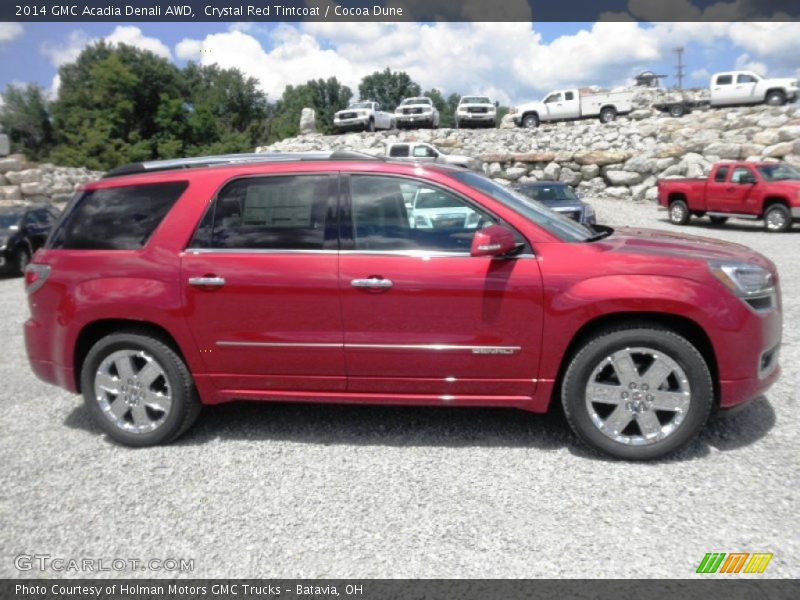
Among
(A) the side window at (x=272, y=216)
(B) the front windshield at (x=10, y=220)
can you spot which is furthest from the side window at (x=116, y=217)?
(B) the front windshield at (x=10, y=220)

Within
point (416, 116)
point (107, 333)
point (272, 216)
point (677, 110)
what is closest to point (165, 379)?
point (107, 333)

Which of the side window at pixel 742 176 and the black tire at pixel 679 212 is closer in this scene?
the side window at pixel 742 176

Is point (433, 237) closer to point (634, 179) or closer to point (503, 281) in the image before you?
point (503, 281)

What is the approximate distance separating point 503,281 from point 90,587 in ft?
8.54

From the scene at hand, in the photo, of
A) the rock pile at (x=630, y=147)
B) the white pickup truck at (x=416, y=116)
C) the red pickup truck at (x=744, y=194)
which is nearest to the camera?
the red pickup truck at (x=744, y=194)

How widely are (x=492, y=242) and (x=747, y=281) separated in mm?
1526

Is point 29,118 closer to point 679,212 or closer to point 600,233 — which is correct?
point 679,212

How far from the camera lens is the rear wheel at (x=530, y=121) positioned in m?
33.5

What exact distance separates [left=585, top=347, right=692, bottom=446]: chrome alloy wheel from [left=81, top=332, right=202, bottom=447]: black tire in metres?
2.56

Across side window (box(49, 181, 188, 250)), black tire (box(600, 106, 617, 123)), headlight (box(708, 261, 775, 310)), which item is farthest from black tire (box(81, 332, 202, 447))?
black tire (box(600, 106, 617, 123))

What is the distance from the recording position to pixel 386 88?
327 feet

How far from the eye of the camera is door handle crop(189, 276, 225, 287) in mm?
4105

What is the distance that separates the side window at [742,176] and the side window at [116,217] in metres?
17.1

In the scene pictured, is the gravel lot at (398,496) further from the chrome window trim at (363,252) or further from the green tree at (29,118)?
the green tree at (29,118)
